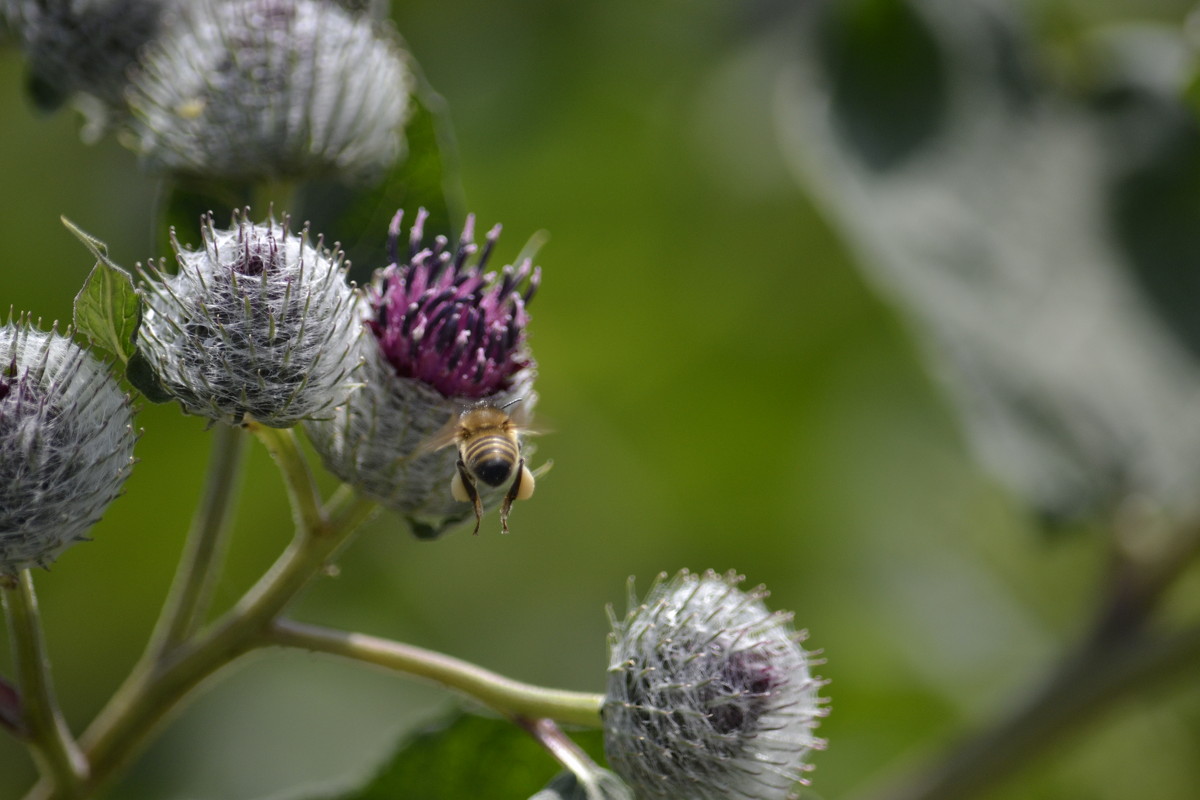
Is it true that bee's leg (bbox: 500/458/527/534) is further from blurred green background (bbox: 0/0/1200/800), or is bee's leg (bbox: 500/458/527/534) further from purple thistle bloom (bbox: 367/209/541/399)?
blurred green background (bbox: 0/0/1200/800)

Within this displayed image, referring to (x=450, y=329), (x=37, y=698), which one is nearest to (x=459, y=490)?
(x=450, y=329)

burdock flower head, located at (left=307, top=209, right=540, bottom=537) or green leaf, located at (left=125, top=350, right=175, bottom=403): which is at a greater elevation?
burdock flower head, located at (left=307, top=209, right=540, bottom=537)

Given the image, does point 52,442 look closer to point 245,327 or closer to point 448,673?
point 245,327

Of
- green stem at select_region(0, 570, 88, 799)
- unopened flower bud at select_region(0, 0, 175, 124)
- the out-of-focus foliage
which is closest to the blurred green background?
the out-of-focus foliage

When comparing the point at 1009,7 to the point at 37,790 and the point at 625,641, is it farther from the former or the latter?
the point at 37,790

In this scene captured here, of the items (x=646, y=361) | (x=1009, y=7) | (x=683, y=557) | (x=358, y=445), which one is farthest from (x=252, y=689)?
(x=1009, y=7)

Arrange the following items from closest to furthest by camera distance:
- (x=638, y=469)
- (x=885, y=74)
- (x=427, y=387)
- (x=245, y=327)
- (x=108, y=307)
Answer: (x=108, y=307), (x=245, y=327), (x=427, y=387), (x=885, y=74), (x=638, y=469)
